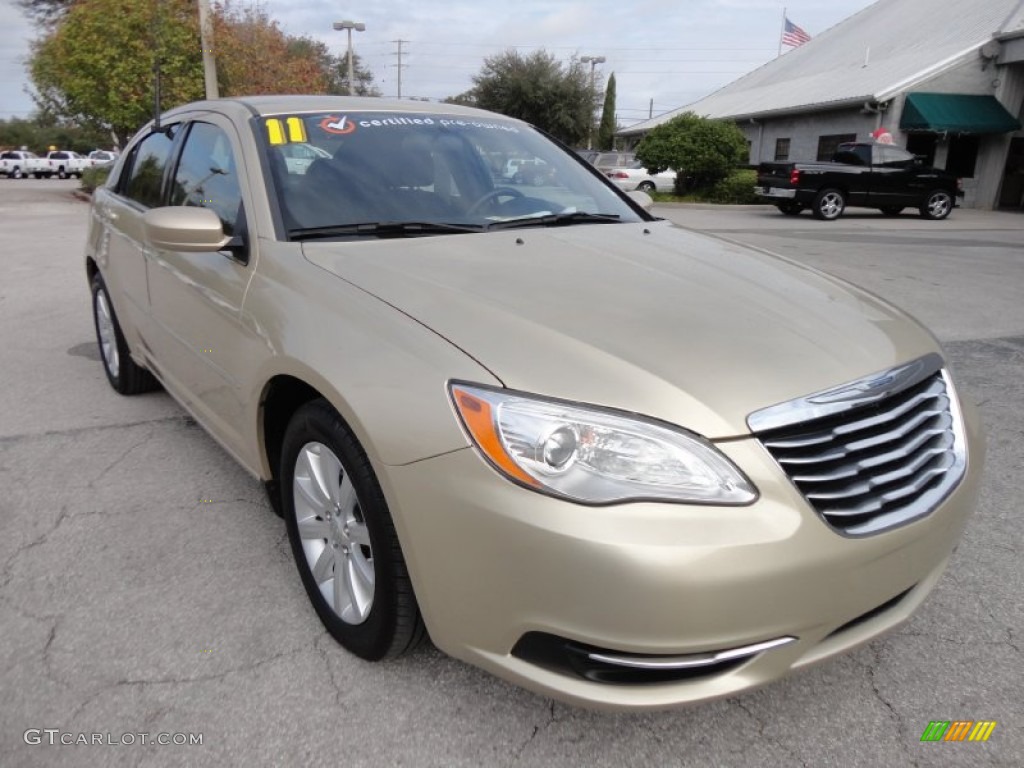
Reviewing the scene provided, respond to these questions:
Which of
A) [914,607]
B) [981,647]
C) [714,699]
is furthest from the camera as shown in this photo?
[981,647]

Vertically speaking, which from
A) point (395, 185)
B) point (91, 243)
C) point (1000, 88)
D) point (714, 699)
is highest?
point (1000, 88)

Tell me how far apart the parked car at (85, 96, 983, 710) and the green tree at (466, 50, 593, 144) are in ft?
122

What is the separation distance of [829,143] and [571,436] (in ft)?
85.7

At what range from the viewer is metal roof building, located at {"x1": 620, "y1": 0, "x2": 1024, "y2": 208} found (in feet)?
70.4

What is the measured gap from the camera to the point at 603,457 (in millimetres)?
1678

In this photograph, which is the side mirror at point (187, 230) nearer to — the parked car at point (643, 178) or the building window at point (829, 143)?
the parked car at point (643, 178)

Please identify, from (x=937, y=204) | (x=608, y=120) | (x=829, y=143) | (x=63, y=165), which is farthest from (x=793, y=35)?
(x=63, y=165)

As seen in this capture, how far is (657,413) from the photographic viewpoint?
1.70m

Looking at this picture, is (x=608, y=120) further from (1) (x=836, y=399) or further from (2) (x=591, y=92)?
(1) (x=836, y=399)

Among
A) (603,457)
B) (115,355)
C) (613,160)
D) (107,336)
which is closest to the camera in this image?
(603,457)

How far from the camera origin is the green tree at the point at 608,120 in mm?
48094

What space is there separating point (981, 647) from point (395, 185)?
2.45m

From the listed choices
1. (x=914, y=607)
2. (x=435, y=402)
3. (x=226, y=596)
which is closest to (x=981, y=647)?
(x=914, y=607)

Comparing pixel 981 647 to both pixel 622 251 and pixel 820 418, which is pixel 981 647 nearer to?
pixel 820 418
